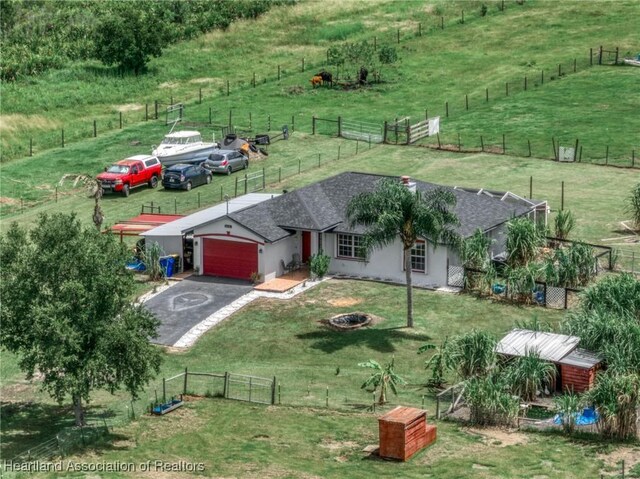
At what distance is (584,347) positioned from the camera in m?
47.6

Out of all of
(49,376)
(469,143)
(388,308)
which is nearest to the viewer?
(49,376)

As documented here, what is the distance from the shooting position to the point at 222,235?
201ft

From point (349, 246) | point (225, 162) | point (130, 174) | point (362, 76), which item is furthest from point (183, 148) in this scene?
point (362, 76)

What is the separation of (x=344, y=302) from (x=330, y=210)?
21.7ft

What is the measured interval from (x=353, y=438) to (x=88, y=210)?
3303 centimetres

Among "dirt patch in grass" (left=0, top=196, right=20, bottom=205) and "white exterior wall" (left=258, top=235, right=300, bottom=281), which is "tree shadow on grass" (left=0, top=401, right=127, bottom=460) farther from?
"dirt patch in grass" (left=0, top=196, right=20, bottom=205)

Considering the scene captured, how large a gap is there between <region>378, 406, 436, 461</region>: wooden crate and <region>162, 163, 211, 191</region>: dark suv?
36.2 metres

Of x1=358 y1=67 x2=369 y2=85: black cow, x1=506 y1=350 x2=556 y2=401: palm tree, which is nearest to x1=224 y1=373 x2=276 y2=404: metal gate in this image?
x1=506 y1=350 x2=556 y2=401: palm tree

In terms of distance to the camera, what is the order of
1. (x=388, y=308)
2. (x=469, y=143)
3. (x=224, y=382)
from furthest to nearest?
(x=469, y=143)
(x=388, y=308)
(x=224, y=382)

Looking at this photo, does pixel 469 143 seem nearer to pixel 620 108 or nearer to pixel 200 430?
pixel 620 108

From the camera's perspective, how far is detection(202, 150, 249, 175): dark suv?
77.9m

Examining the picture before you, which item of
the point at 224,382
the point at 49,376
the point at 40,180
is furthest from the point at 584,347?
the point at 40,180

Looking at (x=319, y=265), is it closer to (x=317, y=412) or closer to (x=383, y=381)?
(x=383, y=381)

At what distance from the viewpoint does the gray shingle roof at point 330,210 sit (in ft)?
200
